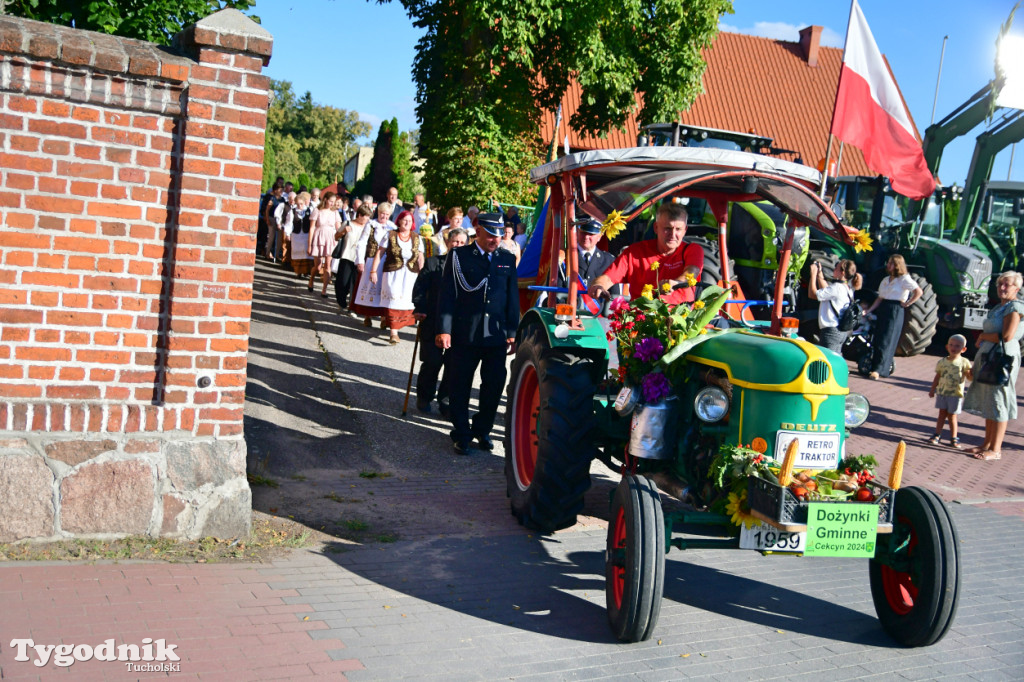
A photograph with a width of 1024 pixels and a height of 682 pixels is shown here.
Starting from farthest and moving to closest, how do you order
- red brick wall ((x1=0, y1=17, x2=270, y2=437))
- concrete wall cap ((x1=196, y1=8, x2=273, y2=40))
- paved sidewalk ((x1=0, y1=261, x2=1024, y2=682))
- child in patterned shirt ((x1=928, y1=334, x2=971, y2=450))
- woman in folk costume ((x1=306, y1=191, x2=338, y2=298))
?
woman in folk costume ((x1=306, y1=191, x2=338, y2=298)) < child in patterned shirt ((x1=928, y1=334, x2=971, y2=450)) < concrete wall cap ((x1=196, y1=8, x2=273, y2=40)) < red brick wall ((x1=0, y1=17, x2=270, y2=437)) < paved sidewalk ((x1=0, y1=261, x2=1024, y2=682))

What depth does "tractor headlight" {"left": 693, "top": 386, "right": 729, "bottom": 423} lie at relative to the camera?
4887mm

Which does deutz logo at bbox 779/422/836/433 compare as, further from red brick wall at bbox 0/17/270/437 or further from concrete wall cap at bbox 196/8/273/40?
concrete wall cap at bbox 196/8/273/40

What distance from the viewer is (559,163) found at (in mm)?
6422

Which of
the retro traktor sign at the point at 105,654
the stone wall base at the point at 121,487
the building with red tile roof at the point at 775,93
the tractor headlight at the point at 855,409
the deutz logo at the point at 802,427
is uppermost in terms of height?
the building with red tile roof at the point at 775,93

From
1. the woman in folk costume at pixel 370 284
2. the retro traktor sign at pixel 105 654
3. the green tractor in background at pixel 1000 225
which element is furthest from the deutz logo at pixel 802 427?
the green tractor in background at pixel 1000 225

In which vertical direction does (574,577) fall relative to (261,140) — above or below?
below

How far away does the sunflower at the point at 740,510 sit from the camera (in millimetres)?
4598

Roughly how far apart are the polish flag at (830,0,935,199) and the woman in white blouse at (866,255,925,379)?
6.49m

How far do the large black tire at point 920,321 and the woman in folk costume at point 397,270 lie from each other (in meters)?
7.84

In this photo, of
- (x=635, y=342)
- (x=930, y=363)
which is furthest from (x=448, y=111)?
(x=635, y=342)

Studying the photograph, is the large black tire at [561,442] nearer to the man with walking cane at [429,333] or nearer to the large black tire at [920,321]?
the man with walking cane at [429,333]

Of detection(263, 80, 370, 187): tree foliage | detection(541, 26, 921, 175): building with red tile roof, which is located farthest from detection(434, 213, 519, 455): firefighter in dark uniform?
detection(263, 80, 370, 187): tree foliage

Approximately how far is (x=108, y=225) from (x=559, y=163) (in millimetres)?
2836

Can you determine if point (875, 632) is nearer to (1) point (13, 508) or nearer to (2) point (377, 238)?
(1) point (13, 508)
